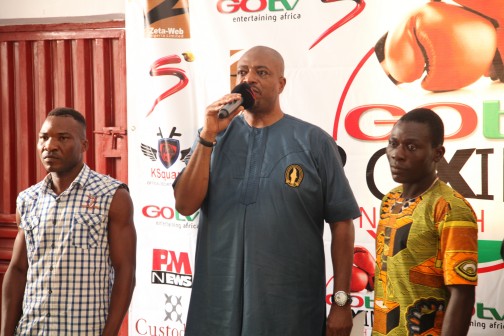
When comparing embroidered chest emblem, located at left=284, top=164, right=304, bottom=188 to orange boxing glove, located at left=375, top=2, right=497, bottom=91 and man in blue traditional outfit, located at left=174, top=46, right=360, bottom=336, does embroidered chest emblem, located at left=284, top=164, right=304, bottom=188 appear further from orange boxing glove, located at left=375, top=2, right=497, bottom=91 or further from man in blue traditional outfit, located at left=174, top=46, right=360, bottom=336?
orange boxing glove, located at left=375, top=2, right=497, bottom=91

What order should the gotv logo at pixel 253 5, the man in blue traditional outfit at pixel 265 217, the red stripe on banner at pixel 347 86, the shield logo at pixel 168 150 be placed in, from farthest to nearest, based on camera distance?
the shield logo at pixel 168 150 → the gotv logo at pixel 253 5 → the red stripe on banner at pixel 347 86 → the man in blue traditional outfit at pixel 265 217

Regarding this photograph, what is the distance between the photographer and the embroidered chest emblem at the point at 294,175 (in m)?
2.80

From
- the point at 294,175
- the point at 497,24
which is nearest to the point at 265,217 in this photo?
the point at 294,175

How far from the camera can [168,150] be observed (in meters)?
4.27

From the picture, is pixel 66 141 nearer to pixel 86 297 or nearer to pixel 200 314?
pixel 86 297

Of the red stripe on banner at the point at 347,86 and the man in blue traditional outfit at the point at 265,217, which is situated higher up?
the red stripe on banner at the point at 347,86

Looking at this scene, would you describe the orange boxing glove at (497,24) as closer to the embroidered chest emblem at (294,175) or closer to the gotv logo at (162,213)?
the embroidered chest emblem at (294,175)

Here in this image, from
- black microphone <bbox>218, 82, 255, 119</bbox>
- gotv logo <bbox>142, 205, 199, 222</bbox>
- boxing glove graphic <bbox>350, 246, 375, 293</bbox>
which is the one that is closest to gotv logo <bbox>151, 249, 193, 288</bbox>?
gotv logo <bbox>142, 205, 199, 222</bbox>

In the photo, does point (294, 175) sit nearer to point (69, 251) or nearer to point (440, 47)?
point (69, 251)

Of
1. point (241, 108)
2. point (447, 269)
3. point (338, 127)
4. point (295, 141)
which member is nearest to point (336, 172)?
point (295, 141)

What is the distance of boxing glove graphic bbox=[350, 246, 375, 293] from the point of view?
12.6 feet

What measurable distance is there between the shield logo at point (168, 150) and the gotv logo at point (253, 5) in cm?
78

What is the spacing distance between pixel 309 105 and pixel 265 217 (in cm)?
128

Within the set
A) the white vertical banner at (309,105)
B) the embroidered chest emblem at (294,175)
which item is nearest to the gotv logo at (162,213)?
the white vertical banner at (309,105)
